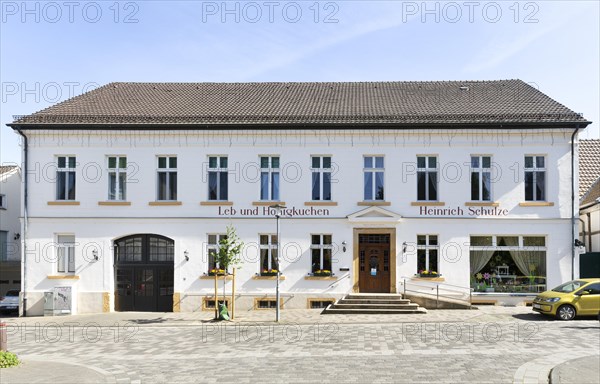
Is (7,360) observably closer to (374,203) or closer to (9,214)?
(374,203)

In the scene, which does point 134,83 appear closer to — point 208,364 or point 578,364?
point 208,364

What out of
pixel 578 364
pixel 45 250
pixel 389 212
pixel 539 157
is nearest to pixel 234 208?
pixel 389 212

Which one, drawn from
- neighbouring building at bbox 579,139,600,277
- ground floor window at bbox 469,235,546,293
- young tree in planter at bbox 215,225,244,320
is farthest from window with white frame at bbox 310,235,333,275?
→ neighbouring building at bbox 579,139,600,277

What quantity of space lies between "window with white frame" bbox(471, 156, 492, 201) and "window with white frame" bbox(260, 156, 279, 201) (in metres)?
8.24

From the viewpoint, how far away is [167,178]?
25953 millimetres

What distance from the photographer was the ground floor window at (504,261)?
25.0 metres

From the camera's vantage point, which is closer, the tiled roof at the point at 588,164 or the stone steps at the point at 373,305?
the stone steps at the point at 373,305

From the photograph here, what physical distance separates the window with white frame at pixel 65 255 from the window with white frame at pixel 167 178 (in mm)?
4217

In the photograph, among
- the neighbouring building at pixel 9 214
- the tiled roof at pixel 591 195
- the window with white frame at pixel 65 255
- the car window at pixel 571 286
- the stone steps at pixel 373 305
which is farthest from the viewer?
the neighbouring building at pixel 9 214

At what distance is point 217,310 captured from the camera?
902 inches

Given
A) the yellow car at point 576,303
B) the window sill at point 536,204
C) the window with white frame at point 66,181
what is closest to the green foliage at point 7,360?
the window with white frame at point 66,181

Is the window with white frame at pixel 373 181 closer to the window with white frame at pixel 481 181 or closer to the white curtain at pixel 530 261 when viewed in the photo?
the window with white frame at pixel 481 181

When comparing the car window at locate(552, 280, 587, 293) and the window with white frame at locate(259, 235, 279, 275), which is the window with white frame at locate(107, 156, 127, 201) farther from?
the car window at locate(552, 280, 587, 293)

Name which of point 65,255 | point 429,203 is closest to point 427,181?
point 429,203
